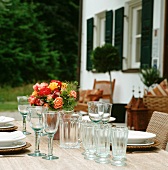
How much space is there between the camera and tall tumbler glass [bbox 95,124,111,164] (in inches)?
68.8

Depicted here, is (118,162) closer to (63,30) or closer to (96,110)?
(96,110)

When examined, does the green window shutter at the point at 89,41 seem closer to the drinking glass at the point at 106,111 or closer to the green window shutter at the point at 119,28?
the green window shutter at the point at 119,28

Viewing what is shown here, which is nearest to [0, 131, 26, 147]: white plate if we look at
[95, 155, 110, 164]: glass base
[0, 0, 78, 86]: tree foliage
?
[95, 155, 110, 164]: glass base

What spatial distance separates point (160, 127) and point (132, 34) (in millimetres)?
4679

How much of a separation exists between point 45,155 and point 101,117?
497 mm

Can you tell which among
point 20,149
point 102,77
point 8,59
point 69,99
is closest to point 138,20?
point 102,77

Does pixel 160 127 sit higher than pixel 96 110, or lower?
lower

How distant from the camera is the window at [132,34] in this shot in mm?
6996

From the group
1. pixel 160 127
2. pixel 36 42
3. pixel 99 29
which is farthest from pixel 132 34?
pixel 36 42

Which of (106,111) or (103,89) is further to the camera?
(103,89)

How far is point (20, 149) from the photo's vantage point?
6.51 ft

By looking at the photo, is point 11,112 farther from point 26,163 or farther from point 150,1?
point 26,163

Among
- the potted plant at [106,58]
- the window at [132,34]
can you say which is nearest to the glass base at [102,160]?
the window at [132,34]

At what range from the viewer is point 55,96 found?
2.43 meters
